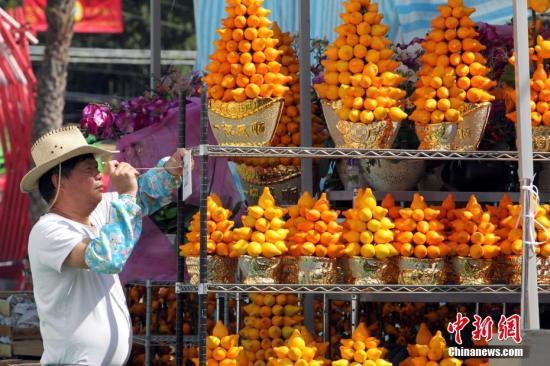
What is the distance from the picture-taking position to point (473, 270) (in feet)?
16.4

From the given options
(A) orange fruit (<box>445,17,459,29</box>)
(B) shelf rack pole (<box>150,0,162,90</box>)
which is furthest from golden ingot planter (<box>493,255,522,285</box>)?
(B) shelf rack pole (<box>150,0,162,90</box>)

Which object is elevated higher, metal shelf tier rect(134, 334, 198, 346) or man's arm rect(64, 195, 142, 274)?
man's arm rect(64, 195, 142, 274)

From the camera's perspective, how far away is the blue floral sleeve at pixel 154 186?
5.03 metres

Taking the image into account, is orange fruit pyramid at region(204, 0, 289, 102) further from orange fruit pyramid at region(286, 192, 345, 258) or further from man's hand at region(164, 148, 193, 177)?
orange fruit pyramid at region(286, 192, 345, 258)

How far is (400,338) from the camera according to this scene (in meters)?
5.90

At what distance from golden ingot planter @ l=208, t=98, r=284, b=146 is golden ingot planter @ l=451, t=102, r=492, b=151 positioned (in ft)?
2.53

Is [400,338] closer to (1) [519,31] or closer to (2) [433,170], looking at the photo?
(2) [433,170]

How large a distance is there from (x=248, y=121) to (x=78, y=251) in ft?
3.75

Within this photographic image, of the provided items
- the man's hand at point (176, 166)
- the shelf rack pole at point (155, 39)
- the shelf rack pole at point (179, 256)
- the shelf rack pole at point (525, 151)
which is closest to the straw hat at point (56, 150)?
the man's hand at point (176, 166)

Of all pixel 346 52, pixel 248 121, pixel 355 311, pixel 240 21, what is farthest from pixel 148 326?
pixel 346 52

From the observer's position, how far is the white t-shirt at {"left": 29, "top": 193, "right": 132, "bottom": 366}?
172 inches

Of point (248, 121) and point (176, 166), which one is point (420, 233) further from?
point (176, 166)

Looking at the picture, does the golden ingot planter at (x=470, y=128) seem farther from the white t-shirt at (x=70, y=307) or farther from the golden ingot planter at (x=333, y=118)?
the white t-shirt at (x=70, y=307)

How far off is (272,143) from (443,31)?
96 centimetres
